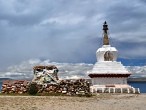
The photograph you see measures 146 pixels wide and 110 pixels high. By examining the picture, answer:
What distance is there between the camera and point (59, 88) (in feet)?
132

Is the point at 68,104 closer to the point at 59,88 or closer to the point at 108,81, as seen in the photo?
the point at 59,88

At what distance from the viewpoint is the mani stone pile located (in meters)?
39.4

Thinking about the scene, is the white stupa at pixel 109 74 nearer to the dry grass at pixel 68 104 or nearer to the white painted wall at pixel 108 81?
the white painted wall at pixel 108 81

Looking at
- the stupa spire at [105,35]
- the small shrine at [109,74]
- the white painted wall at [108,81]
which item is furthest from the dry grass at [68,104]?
the stupa spire at [105,35]

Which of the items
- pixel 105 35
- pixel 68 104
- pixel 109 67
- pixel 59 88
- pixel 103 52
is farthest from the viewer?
pixel 105 35

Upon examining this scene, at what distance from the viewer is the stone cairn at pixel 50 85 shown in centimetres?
3947

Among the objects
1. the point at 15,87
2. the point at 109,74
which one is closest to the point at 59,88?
the point at 15,87

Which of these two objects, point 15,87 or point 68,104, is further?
point 15,87

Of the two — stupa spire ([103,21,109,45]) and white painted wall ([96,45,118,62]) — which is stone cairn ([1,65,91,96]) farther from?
stupa spire ([103,21,109,45])

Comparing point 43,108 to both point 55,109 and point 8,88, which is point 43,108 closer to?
point 55,109

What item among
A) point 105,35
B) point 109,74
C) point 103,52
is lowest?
point 109,74

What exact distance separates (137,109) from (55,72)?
21.5m

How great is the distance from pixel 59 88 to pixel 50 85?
113cm

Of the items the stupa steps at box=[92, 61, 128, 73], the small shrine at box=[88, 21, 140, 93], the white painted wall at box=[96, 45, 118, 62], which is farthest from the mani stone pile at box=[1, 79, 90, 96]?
the white painted wall at box=[96, 45, 118, 62]
